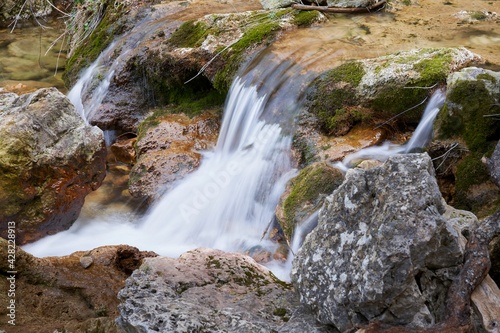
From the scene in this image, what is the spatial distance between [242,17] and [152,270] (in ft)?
17.6

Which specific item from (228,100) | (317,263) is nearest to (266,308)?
(317,263)

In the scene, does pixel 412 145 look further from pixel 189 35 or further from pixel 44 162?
pixel 189 35

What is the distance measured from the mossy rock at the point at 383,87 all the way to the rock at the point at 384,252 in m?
2.89

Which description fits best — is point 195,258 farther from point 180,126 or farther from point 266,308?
point 180,126

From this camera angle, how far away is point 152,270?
11.8ft

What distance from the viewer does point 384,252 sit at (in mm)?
2711

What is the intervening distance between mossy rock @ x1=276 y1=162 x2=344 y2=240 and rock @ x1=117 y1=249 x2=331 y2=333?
3.25 feet

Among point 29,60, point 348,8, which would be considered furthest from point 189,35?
point 29,60

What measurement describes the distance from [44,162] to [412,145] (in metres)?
3.96

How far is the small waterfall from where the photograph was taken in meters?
Answer: 5.30

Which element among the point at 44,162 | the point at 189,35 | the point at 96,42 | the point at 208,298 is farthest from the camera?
the point at 96,42

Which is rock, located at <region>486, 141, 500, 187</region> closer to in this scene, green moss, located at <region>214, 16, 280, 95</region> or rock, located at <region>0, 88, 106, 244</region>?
green moss, located at <region>214, 16, 280, 95</region>

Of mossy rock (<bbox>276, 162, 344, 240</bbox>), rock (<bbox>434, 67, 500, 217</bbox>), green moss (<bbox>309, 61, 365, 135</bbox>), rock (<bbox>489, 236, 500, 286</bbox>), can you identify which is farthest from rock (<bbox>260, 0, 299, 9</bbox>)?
rock (<bbox>489, 236, 500, 286</bbox>)

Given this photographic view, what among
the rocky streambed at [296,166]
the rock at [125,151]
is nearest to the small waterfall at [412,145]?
the rocky streambed at [296,166]
